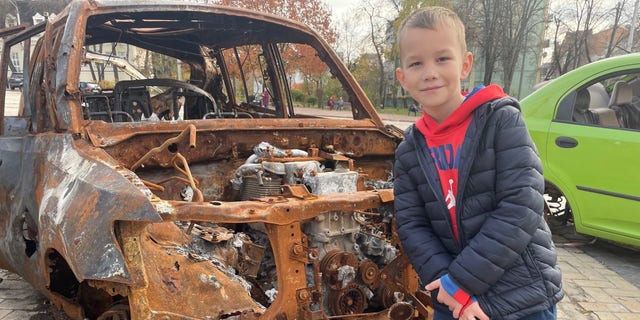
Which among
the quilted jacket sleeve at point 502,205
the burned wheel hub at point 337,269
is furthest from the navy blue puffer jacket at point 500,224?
the burned wheel hub at point 337,269

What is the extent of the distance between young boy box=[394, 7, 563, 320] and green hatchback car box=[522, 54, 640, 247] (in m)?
3.23

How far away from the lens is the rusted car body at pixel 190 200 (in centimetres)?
195

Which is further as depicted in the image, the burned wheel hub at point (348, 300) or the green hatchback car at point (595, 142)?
the green hatchback car at point (595, 142)

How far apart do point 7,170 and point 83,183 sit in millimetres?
1535

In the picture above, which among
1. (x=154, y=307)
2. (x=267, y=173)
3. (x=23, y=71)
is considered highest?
(x=23, y=71)

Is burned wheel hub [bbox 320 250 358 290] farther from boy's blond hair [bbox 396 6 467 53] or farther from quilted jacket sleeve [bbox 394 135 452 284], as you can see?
boy's blond hair [bbox 396 6 467 53]

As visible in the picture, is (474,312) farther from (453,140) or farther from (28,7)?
(28,7)

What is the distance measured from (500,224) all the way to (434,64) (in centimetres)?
60

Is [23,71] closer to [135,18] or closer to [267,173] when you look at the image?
[135,18]

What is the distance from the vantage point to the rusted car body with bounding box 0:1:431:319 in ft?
6.39

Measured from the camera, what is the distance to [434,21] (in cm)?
160

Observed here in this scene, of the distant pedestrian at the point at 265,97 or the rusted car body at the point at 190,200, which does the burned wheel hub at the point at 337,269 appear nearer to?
the rusted car body at the point at 190,200

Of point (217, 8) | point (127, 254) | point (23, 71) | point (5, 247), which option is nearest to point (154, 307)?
point (127, 254)

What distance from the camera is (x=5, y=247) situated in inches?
124
